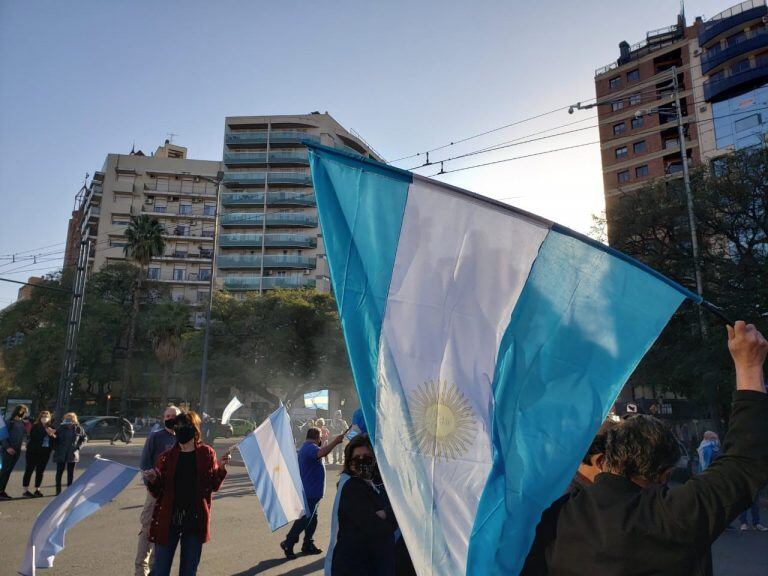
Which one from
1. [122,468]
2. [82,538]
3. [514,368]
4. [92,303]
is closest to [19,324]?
[92,303]

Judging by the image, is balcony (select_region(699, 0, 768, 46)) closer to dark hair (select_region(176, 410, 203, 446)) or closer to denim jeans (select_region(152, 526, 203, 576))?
dark hair (select_region(176, 410, 203, 446))

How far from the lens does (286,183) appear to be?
6919 cm

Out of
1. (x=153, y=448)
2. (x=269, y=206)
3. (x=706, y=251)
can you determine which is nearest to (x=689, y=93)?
(x=706, y=251)

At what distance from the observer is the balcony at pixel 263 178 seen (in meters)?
68.9

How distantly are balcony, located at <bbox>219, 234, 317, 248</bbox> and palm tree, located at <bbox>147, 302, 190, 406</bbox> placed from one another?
20.8m

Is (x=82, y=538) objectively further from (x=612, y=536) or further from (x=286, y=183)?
(x=286, y=183)

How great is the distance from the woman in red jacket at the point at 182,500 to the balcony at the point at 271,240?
62.3 meters

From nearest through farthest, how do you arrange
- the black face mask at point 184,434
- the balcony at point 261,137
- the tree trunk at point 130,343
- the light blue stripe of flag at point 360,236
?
1. the light blue stripe of flag at point 360,236
2. the black face mask at point 184,434
3. the tree trunk at point 130,343
4. the balcony at point 261,137

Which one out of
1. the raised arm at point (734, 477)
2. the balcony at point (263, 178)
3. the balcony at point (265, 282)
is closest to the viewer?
the raised arm at point (734, 477)

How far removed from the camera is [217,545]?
7.66 metres

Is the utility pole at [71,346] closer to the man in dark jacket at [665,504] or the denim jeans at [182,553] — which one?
the denim jeans at [182,553]

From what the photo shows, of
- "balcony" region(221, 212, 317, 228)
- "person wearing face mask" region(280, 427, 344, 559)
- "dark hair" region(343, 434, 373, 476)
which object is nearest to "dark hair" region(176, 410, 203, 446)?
"dark hair" region(343, 434, 373, 476)

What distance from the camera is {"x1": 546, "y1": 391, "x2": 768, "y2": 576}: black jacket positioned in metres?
1.76

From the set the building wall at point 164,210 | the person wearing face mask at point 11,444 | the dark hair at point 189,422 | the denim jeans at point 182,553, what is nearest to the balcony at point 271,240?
the building wall at point 164,210
